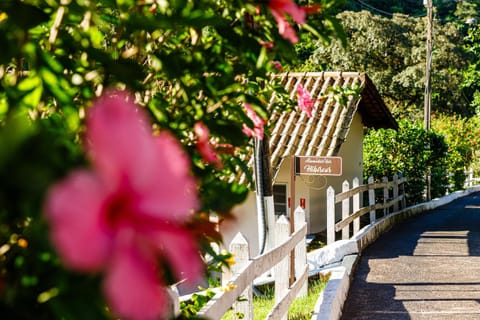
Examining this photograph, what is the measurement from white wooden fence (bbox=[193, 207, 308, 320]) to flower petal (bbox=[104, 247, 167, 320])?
1.95 metres

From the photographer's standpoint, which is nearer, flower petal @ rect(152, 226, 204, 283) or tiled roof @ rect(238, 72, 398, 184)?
flower petal @ rect(152, 226, 204, 283)

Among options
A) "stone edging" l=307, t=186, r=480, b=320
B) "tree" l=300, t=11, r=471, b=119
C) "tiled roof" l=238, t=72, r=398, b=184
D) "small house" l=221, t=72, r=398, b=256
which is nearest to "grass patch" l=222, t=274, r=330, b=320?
"stone edging" l=307, t=186, r=480, b=320

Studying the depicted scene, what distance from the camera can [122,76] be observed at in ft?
3.16

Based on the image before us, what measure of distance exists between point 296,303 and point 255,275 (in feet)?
10.3

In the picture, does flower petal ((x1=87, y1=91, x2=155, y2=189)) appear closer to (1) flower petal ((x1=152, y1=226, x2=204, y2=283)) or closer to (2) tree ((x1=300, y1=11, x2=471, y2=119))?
(1) flower petal ((x1=152, y1=226, x2=204, y2=283))

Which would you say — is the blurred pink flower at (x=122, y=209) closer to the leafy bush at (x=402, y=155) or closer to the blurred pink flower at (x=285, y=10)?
the blurred pink flower at (x=285, y=10)

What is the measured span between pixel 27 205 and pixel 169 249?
5.1 inches

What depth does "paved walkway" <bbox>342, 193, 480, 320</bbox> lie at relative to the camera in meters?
7.89

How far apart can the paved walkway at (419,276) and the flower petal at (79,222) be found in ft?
23.8

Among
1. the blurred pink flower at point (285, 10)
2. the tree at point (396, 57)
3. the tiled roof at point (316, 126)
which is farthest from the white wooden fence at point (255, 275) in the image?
the tree at point (396, 57)

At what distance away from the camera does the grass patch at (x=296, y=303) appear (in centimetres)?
702

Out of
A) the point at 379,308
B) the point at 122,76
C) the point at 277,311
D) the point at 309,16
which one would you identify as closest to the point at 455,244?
the point at 379,308

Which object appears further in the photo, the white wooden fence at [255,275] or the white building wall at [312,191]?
the white building wall at [312,191]

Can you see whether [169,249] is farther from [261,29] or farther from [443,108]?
[443,108]
